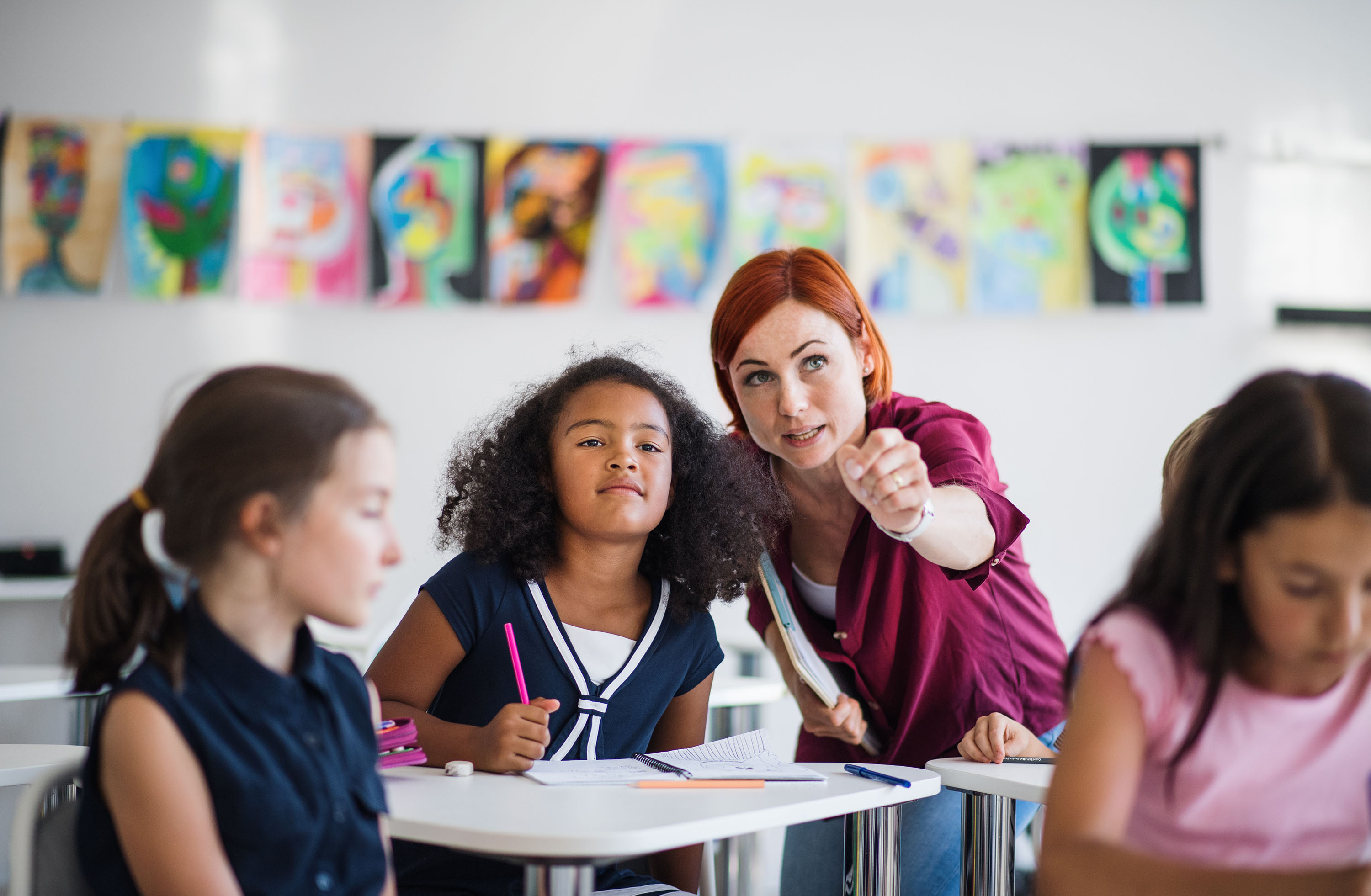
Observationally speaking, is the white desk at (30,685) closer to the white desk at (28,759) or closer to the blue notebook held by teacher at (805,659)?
the white desk at (28,759)

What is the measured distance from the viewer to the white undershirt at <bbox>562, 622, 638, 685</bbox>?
1533 mm

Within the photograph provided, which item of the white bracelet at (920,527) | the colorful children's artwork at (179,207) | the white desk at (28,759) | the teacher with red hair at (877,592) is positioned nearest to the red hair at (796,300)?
the teacher with red hair at (877,592)

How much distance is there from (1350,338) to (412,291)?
9.01 ft

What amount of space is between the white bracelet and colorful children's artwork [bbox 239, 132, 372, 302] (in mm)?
2192

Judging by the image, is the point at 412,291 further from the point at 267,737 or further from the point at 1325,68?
the point at 1325,68

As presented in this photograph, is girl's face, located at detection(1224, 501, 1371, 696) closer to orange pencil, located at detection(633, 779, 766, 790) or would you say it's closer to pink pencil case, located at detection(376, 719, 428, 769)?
orange pencil, located at detection(633, 779, 766, 790)

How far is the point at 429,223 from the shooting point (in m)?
3.16

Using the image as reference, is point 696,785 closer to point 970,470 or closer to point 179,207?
point 970,470

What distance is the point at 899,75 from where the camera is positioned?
3.31m

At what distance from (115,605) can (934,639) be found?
3.60ft

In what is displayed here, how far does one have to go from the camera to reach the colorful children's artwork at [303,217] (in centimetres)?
313

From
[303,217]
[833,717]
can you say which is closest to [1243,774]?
[833,717]

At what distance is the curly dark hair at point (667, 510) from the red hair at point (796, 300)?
14 centimetres

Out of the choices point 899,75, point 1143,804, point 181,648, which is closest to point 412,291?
point 899,75
